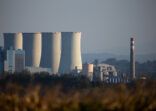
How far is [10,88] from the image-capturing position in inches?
355

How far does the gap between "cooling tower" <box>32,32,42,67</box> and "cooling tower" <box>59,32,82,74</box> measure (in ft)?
9.58

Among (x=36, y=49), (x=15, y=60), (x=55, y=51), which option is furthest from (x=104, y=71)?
(x=36, y=49)

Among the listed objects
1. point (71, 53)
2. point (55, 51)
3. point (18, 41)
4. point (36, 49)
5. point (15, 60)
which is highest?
point (18, 41)

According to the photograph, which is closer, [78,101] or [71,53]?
[78,101]

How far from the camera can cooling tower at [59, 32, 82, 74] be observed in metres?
60.0

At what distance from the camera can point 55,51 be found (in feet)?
202

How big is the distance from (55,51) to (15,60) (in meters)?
9.94

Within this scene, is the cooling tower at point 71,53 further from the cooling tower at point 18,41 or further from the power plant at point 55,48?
the cooling tower at point 18,41

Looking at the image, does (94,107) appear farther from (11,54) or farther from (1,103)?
(11,54)

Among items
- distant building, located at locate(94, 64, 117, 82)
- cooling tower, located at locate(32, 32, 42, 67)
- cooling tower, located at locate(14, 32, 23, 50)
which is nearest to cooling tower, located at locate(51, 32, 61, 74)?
cooling tower, located at locate(32, 32, 42, 67)

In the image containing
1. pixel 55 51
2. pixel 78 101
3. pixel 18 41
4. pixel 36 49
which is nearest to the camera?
pixel 78 101

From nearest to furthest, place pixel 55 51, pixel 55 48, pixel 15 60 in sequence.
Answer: pixel 55 48
pixel 55 51
pixel 15 60

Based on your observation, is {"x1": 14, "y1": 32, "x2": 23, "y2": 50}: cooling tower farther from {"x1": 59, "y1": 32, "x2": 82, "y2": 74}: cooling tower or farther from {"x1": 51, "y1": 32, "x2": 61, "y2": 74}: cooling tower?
{"x1": 59, "y1": 32, "x2": 82, "y2": 74}: cooling tower

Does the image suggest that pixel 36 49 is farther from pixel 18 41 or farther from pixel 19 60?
pixel 19 60
